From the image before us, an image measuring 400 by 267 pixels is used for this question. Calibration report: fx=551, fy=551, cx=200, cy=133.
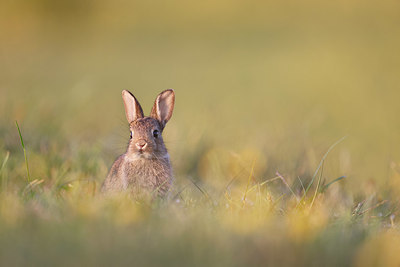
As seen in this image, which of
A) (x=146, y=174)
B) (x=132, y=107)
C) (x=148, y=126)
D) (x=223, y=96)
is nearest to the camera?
(x=146, y=174)

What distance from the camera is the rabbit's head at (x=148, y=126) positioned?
466 cm

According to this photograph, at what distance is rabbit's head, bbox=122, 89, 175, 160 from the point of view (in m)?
4.66

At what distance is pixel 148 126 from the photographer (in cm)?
479

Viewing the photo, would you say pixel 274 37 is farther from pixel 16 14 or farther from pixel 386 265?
pixel 386 265

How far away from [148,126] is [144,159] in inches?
11.9

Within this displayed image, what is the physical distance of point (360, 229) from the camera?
10.9 feet

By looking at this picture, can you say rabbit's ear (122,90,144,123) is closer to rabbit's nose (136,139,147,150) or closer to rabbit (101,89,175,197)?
rabbit (101,89,175,197)

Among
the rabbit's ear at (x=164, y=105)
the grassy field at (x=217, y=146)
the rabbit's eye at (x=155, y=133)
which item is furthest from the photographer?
the rabbit's ear at (x=164, y=105)

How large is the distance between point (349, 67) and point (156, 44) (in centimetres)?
564

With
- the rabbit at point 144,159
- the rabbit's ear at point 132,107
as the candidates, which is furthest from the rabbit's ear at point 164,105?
the rabbit's ear at point 132,107

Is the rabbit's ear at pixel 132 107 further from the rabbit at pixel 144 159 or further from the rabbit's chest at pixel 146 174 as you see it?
the rabbit's chest at pixel 146 174

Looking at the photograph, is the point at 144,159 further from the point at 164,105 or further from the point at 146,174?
the point at 164,105

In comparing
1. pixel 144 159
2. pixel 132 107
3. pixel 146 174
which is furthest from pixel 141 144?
pixel 132 107

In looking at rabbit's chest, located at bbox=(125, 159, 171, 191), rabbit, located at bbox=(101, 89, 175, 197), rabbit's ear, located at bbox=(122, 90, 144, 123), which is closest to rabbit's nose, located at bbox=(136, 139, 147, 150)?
rabbit, located at bbox=(101, 89, 175, 197)
